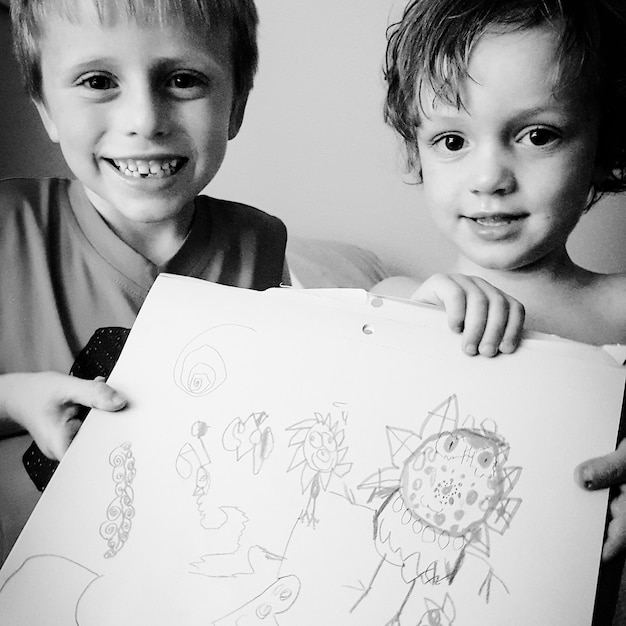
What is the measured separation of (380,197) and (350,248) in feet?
0.21

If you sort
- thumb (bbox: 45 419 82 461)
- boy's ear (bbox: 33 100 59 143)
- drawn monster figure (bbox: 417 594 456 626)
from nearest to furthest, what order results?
drawn monster figure (bbox: 417 594 456 626) → thumb (bbox: 45 419 82 461) → boy's ear (bbox: 33 100 59 143)

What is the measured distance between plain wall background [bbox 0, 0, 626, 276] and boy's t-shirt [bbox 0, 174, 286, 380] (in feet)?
0.11

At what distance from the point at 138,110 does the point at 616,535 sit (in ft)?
1.84

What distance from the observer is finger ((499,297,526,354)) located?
509 mm

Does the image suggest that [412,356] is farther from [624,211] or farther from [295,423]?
[624,211]

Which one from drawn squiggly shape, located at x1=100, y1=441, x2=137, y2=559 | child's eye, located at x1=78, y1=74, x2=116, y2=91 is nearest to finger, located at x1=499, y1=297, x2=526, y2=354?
drawn squiggly shape, located at x1=100, y1=441, x2=137, y2=559

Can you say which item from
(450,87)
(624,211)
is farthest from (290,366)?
(624,211)

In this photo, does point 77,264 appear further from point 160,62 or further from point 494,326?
point 494,326

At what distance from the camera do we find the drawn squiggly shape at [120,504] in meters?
0.49

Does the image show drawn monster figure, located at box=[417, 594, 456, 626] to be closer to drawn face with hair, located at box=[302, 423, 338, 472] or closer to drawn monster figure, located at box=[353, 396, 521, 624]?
drawn monster figure, located at box=[353, 396, 521, 624]

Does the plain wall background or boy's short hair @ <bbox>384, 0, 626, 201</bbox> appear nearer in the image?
boy's short hair @ <bbox>384, 0, 626, 201</bbox>

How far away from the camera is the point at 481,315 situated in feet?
1.70

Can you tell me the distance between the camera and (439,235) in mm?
688

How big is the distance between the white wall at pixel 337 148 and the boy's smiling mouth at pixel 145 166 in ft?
0.19
